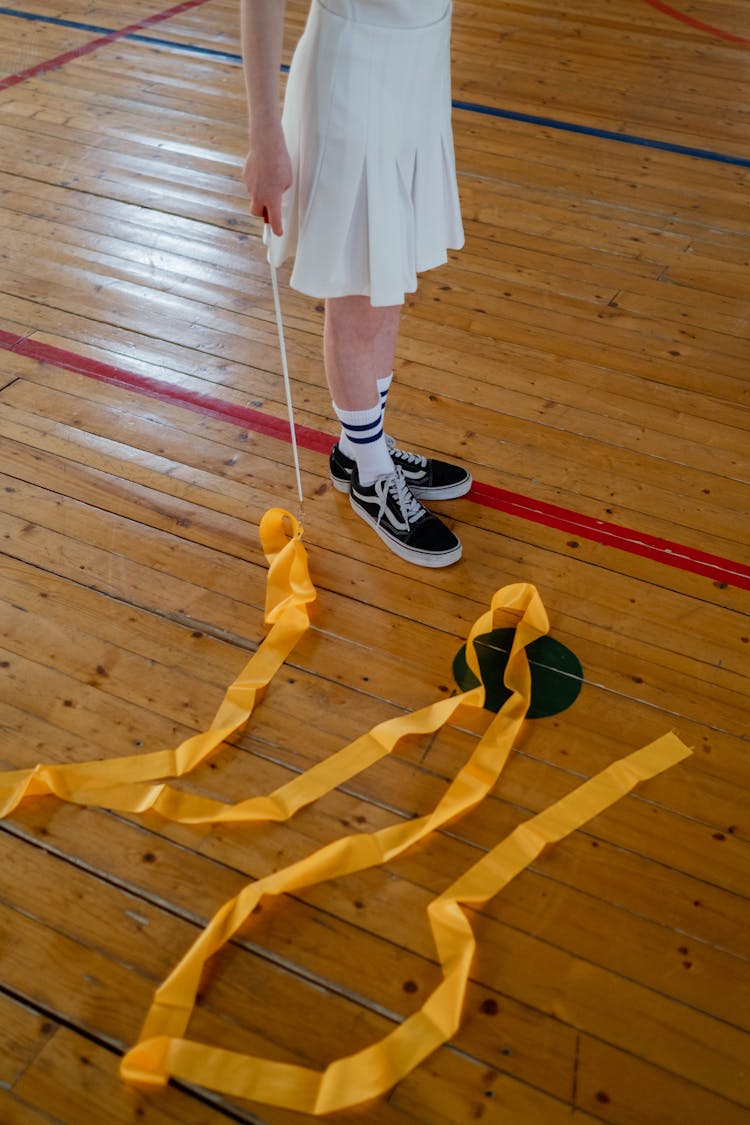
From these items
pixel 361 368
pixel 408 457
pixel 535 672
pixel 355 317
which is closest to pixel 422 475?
pixel 408 457

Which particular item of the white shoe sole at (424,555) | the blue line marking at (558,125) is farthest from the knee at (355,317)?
the blue line marking at (558,125)

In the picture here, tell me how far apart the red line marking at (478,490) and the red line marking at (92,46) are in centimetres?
201

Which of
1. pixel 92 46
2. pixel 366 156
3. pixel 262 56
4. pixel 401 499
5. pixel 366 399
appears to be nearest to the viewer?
pixel 262 56

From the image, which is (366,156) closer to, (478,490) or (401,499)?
(401,499)

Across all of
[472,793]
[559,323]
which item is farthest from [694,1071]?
[559,323]

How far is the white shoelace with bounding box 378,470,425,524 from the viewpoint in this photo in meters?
2.17

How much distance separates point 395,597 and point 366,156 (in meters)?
0.85

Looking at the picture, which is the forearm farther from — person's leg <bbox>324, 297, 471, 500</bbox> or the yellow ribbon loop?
the yellow ribbon loop

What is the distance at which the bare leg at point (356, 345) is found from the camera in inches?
77.1

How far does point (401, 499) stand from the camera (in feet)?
7.12

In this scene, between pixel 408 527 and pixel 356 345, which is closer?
pixel 356 345

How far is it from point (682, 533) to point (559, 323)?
2.98 ft

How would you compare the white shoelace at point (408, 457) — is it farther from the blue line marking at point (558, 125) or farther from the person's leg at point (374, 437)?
the blue line marking at point (558, 125)

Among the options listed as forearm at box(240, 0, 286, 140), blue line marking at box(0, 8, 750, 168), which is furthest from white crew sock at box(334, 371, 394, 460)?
blue line marking at box(0, 8, 750, 168)
